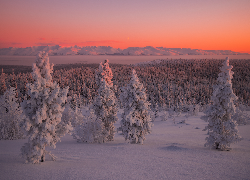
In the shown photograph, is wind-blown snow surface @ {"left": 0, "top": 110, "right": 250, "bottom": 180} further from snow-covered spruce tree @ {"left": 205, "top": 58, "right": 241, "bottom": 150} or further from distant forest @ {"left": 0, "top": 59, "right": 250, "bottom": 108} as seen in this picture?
distant forest @ {"left": 0, "top": 59, "right": 250, "bottom": 108}

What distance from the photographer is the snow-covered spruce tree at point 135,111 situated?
1293 centimetres

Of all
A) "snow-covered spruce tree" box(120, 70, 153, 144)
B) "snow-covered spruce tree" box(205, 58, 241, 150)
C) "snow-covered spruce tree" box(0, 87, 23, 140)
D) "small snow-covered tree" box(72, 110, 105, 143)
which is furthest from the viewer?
"snow-covered spruce tree" box(0, 87, 23, 140)

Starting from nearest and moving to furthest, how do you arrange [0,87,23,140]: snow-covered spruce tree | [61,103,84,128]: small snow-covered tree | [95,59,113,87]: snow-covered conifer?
[0,87,23,140]: snow-covered spruce tree → [95,59,113,87]: snow-covered conifer → [61,103,84,128]: small snow-covered tree

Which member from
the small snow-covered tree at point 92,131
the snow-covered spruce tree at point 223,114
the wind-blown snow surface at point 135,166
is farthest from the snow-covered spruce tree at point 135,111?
the snow-covered spruce tree at point 223,114

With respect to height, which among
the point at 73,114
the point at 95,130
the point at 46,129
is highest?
the point at 46,129

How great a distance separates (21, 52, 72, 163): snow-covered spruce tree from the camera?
7.53m

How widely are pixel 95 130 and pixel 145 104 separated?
16.1 feet

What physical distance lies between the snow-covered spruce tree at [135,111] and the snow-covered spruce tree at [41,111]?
5.98 meters

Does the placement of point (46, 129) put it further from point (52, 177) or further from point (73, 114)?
point (73, 114)

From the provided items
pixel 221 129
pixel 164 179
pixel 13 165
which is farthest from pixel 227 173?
pixel 13 165

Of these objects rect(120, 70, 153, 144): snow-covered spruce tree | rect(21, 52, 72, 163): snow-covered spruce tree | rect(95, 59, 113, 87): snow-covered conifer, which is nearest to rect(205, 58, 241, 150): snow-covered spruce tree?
rect(120, 70, 153, 144): snow-covered spruce tree

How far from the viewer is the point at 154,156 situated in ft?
31.3

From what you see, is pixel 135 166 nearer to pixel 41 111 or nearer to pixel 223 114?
pixel 41 111

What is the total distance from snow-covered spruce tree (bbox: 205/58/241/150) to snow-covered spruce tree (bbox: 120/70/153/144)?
4.41 metres
